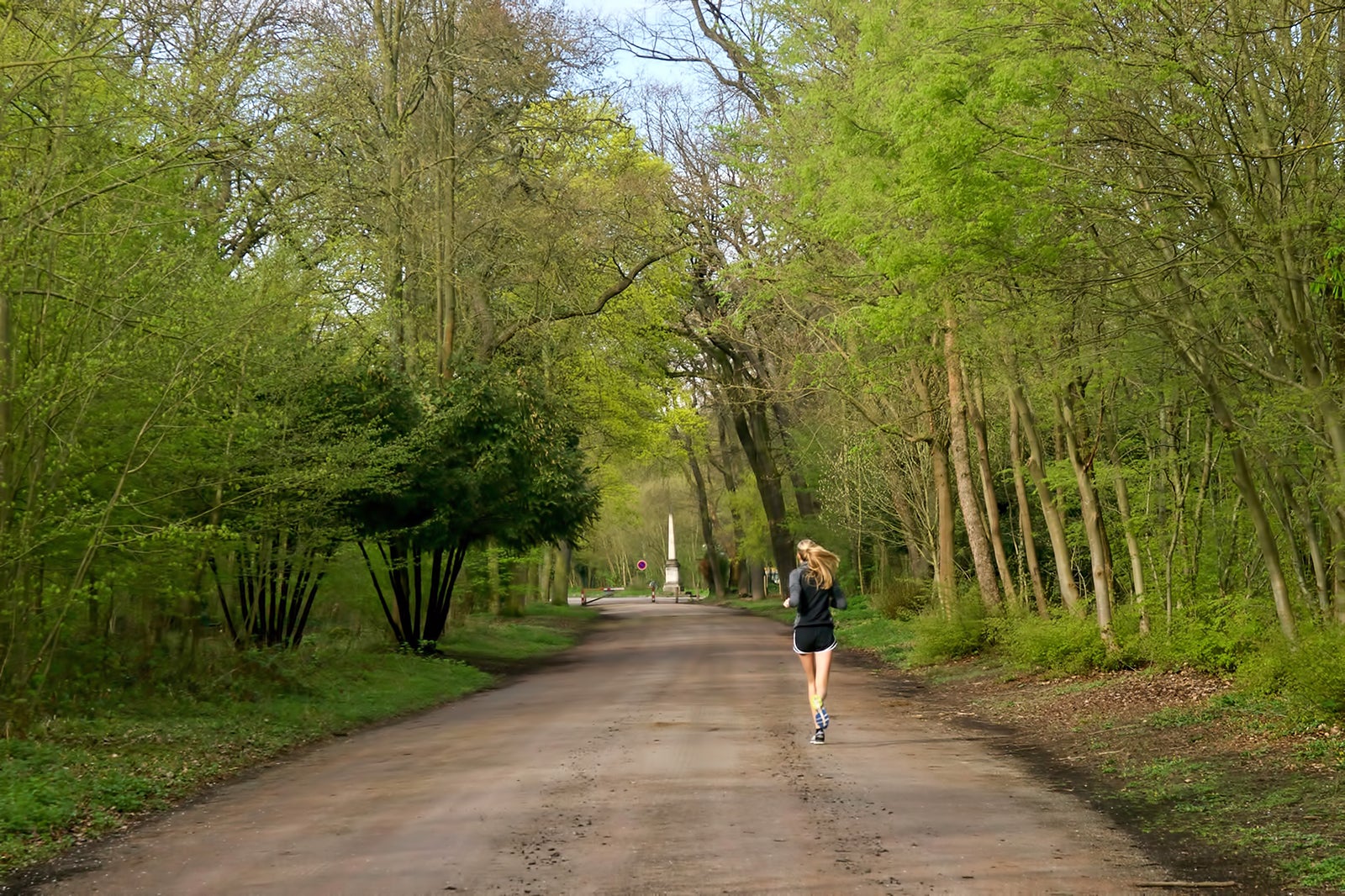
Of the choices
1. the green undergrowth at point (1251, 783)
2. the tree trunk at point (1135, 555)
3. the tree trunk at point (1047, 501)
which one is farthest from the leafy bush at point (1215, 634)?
the tree trunk at point (1047, 501)

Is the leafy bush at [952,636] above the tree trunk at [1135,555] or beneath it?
beneath

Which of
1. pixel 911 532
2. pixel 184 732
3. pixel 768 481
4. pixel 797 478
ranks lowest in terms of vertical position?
pixel 184 732

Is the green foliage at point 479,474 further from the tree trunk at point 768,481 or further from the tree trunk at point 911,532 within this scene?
the tree trunk at point 768,481

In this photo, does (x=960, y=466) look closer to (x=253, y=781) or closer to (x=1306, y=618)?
(x=1306, y=618)

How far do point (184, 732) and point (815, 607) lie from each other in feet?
21.9

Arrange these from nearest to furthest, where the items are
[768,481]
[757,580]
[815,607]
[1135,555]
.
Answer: [815,607]
[1135,555]
[768,481]
[757,580]

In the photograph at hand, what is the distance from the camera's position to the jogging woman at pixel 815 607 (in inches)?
510

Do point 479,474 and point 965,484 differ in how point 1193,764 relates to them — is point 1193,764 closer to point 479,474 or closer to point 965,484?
point 965,484

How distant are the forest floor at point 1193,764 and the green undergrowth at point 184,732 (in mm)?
7063

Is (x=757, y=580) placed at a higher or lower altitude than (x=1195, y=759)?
higher

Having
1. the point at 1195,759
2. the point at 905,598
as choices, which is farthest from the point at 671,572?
the point at 1195,759

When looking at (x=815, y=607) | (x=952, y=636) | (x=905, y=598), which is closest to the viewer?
(x=815, y=607)

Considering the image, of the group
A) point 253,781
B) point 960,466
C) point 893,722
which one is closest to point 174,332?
point 253,781

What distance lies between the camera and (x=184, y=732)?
45.8 ft
